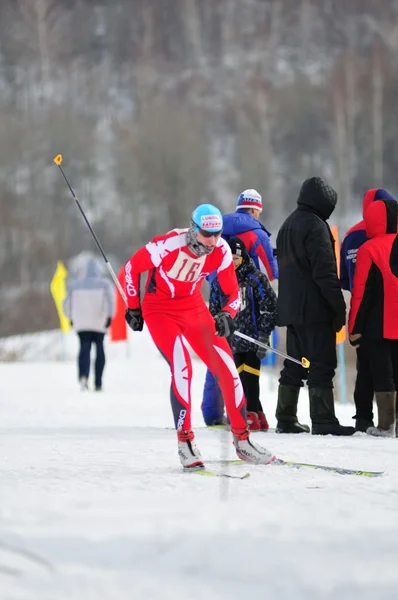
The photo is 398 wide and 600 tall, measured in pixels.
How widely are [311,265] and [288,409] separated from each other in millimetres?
969

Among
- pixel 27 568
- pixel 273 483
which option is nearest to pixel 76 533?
pixel 27 568

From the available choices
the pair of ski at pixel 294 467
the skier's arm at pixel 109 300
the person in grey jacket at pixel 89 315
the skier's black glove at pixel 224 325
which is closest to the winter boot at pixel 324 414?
the pair of ski at pixel 294 467

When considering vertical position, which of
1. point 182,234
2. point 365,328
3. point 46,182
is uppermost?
point 46,182

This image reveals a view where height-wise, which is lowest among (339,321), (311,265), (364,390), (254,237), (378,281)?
(364,390)


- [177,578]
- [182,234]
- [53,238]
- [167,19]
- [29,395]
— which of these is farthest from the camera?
[167,19]

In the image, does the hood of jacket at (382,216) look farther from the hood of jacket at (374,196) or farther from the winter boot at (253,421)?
the winter boot at (253,421)

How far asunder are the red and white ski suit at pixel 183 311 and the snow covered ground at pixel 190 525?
0.37 meters

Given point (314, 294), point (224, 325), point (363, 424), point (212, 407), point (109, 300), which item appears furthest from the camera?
point (109, 300)

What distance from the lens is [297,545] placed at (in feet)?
12.3

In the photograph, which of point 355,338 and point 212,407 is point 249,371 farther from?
point 355,338

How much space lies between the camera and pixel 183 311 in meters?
5.39

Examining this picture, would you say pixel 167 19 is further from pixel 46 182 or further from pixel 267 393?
pixel 267 393

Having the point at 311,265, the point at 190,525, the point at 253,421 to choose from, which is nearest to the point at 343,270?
the point at 311,265

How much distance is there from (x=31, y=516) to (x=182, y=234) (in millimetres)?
1721
